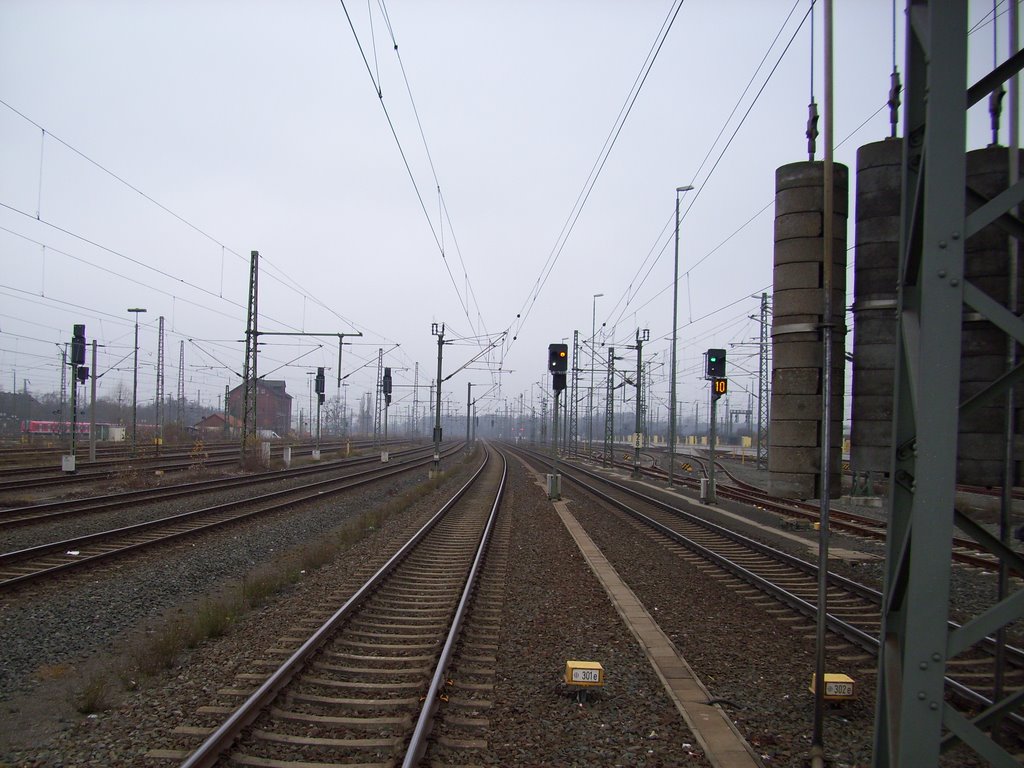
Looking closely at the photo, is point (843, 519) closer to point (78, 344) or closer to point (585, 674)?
point (585, 674)

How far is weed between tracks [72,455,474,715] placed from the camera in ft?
20.3

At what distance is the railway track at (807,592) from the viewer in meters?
6.63

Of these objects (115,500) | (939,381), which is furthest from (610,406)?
(939,381)

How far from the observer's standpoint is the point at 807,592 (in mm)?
10445

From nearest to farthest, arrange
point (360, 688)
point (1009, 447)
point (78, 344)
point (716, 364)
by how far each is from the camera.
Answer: point (1009, 447) → point (360, 688) → point (716, 364) → point (78, 344)

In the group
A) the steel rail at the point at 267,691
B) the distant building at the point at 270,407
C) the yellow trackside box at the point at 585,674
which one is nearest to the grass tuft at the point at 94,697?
the steel rail at the point at 267,691

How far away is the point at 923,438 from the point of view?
2.85 meters

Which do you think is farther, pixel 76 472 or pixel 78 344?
pixel 76 472

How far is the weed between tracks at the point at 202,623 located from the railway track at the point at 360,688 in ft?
3.52

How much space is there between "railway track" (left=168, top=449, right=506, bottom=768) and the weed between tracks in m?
1.07

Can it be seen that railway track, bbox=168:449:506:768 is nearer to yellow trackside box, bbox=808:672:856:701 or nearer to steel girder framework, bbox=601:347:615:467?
yellow trackside box, bbox=808:672:856:701

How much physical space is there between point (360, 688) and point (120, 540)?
9714 millimetres

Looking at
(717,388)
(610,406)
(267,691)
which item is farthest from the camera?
(610,406)

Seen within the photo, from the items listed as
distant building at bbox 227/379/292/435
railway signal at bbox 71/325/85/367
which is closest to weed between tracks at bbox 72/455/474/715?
railway signal at bbox 71/325/85/367
